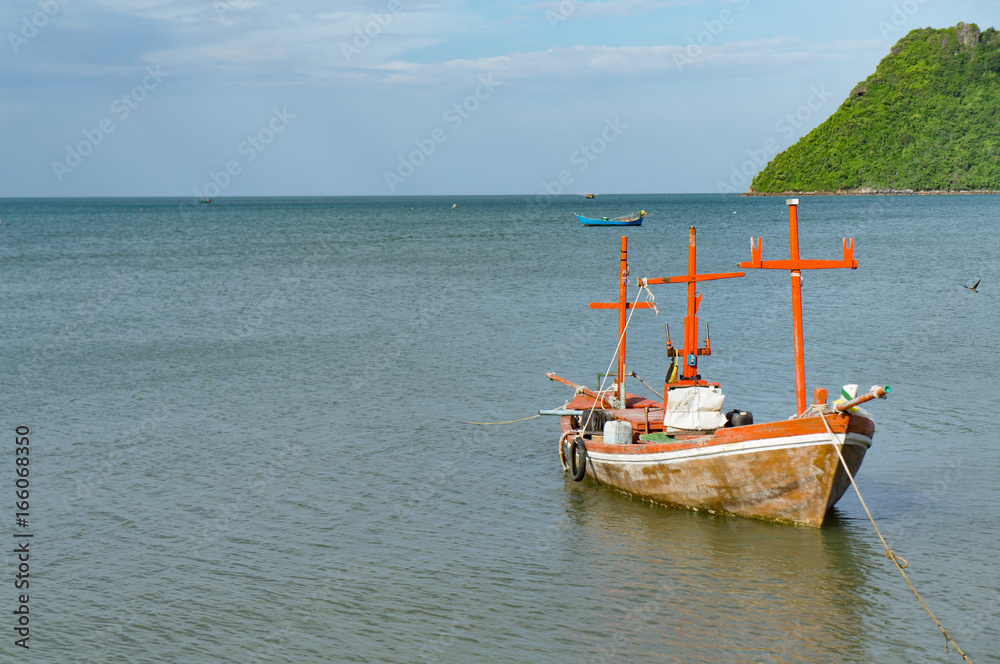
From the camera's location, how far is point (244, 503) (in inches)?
740

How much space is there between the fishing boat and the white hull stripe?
0.06 ft

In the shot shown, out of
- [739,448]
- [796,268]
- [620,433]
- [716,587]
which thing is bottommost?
[716,587]

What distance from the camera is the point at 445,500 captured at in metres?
19.1

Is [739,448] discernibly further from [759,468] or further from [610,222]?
[610,222]

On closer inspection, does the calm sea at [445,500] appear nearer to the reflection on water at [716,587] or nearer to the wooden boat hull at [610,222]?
the reflection on water at [716,587]

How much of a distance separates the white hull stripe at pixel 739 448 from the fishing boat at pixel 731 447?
2 centimetres

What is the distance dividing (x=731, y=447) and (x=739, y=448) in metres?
0.16

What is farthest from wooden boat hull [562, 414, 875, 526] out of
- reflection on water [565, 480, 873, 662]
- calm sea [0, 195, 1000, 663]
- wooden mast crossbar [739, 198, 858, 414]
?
wooden mast crossbar [739, 198, 858, 414]

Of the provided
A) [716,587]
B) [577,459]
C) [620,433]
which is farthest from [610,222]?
[716,587]

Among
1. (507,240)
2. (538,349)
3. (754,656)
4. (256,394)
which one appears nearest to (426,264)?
(507,240)

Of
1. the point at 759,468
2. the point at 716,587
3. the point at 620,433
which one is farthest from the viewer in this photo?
the point at 620,433

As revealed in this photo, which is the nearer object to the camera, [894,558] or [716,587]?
[894,558]

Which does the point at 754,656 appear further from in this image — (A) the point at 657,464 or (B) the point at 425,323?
(B) the point at 425,323

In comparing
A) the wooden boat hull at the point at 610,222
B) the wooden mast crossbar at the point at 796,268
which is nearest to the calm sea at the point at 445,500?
the wooden mast crossbar at the point at 796,268
